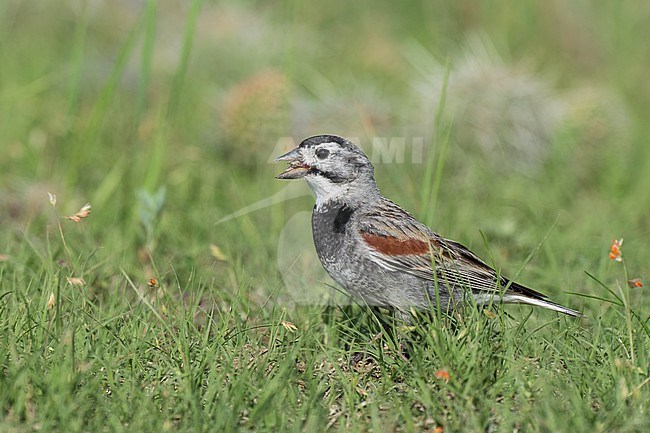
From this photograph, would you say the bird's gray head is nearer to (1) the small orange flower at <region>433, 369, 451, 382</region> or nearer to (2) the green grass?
(2) the green grass

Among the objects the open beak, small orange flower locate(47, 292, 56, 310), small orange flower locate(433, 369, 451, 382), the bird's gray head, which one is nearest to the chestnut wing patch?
the bird's gray head

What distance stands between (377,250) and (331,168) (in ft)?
1.52

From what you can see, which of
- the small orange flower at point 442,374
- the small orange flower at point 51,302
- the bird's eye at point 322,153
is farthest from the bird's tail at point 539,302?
the small orange flower at point 51,302

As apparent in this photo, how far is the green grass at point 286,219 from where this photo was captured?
11.3 ft

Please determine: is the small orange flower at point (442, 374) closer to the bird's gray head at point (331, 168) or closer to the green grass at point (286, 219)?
the green grass at point (286, 219)

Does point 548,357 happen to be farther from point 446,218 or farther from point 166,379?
point 446,218

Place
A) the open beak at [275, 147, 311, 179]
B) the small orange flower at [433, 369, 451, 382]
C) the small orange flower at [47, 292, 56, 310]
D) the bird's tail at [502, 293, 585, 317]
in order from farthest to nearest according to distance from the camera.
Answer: the open beak at [275, 147, 311, 179]
the bird's tail at [502, 293, 585, 317]
the small orange flower at [47, 292, 56, 310]
the small orange flower at [433, 369, 451, 382]

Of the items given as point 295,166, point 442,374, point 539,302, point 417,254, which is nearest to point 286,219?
point 295,166

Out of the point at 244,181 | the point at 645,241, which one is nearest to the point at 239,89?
the point at 244,181

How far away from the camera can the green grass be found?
3430mm

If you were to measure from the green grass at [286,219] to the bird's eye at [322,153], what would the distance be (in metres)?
0.61

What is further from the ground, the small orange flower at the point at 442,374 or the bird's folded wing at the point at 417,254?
the bird's folded wing at the point at 417,254

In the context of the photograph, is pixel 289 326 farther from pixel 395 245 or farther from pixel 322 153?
pixel 322 153

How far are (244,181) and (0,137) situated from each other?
1.87 metres
